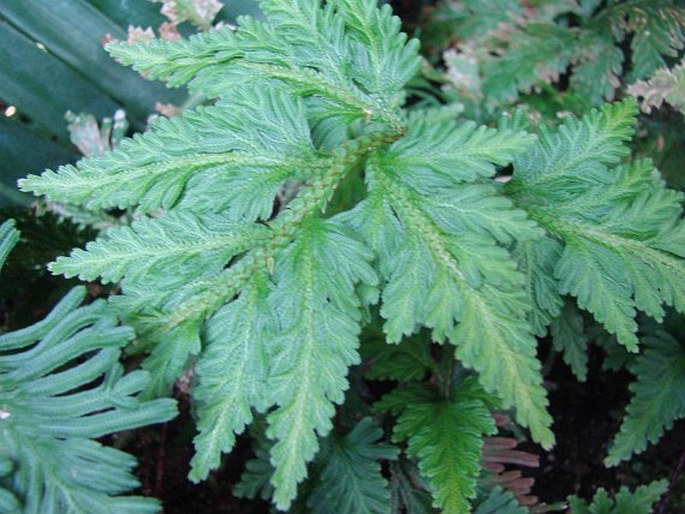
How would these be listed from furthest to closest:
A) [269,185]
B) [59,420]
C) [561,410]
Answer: [561,410] < [269,185] < [59,420]

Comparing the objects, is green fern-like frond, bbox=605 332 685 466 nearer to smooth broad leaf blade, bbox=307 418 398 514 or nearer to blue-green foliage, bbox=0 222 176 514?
smooth broad leaf blade, bbox=307 418 398 514

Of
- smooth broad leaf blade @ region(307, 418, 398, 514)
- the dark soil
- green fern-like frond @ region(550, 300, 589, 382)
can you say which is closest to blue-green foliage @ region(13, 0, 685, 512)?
smooth broad leaf blade @ region(307, 418, 398, 514)

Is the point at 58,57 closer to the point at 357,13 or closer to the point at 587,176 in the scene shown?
the point at 357,13

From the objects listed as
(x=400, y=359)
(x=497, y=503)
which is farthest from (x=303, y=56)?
(x=497, y=503)

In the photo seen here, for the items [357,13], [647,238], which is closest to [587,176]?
[647,238]

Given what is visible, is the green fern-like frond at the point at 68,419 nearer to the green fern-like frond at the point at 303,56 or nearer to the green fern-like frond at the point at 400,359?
the green fern-like frond at the point at 303,56

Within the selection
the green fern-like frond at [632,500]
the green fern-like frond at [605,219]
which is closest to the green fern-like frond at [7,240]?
the green fern-like frond at [605,219]

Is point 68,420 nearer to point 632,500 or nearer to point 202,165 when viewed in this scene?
point 202,165
